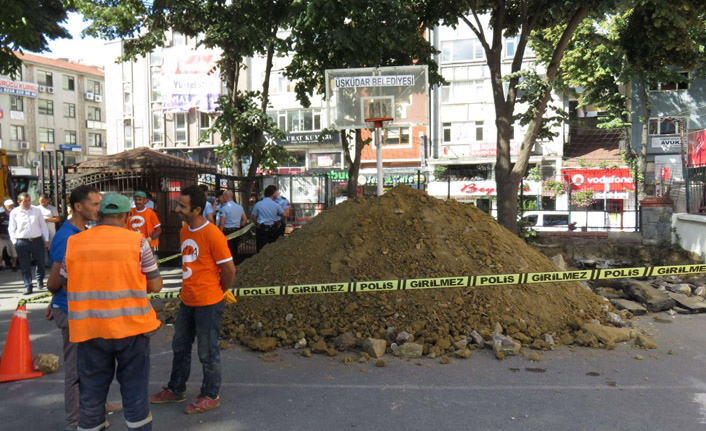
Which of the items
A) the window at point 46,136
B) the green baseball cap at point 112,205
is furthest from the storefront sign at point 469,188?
the window at point 46,136

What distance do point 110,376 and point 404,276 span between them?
4144mm

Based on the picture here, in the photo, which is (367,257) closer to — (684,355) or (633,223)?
(684,355)

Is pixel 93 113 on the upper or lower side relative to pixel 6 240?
upper

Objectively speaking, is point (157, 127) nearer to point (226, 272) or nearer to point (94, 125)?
point (94, 125)

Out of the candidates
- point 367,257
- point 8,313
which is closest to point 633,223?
point 367,257

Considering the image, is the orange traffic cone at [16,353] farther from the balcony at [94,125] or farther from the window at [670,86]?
the balcony at [94,125]

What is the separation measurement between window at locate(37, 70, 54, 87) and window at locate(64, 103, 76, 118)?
2.45 meters

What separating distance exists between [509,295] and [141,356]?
4675mm

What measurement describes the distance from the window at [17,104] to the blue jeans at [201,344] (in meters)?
54.3

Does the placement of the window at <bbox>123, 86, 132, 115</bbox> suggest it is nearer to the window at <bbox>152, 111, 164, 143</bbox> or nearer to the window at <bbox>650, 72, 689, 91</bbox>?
the window at <bbox>152, 111, 164, 143</bbox>

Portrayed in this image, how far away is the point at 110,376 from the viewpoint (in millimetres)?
3307

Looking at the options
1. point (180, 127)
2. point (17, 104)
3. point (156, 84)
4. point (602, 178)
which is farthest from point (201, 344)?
point (17, 104)

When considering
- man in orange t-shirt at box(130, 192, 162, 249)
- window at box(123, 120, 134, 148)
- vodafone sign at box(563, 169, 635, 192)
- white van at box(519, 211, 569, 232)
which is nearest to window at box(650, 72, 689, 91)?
vodafone sign at box(563, 169, 635, 192)

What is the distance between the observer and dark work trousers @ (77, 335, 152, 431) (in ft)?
10.6
